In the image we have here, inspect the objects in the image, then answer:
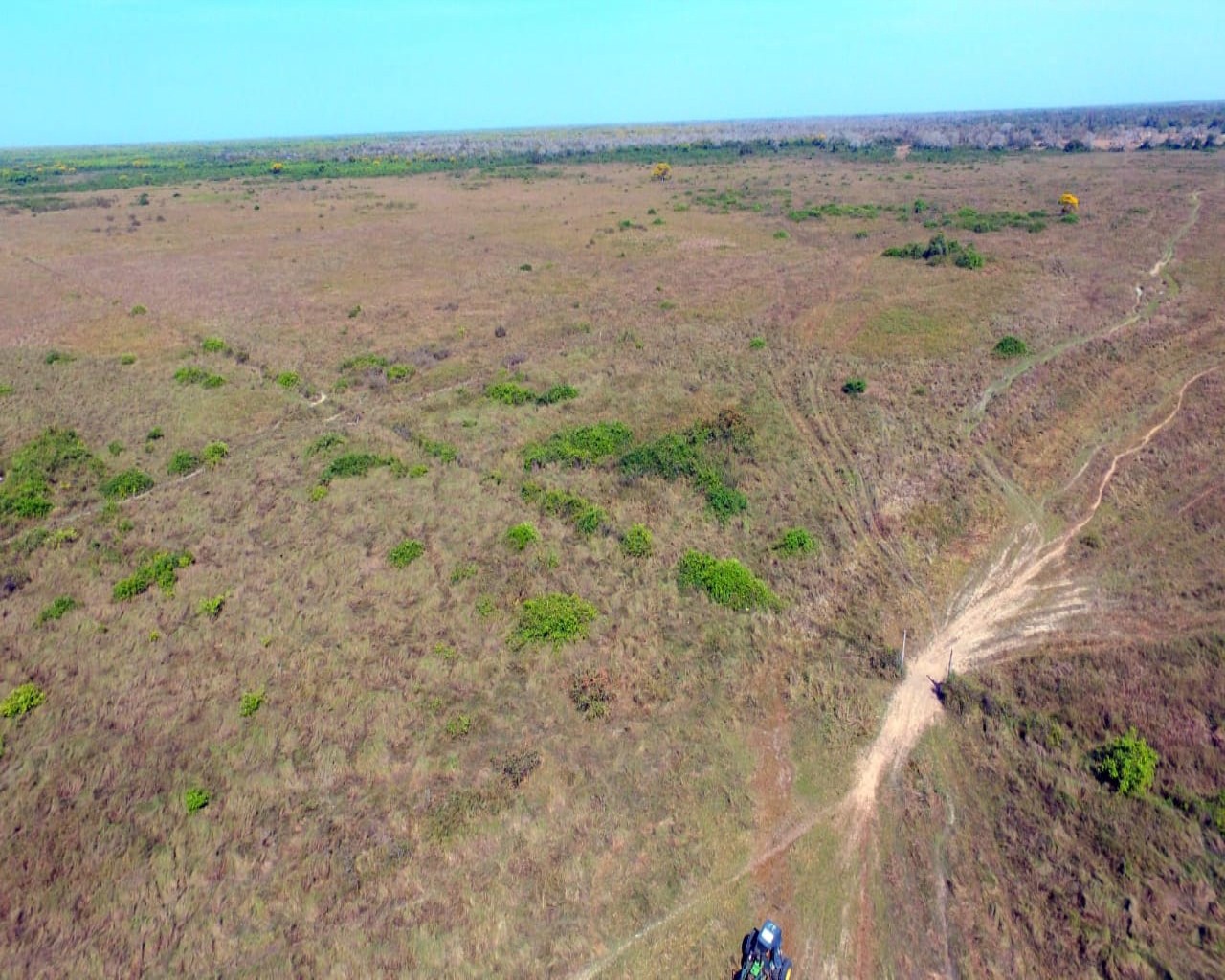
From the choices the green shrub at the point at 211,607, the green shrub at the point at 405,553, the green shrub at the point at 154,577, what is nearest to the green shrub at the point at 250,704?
the green shrub at the point at 211,607

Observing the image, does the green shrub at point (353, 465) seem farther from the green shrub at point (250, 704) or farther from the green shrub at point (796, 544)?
the green shrub at point (796, 544)

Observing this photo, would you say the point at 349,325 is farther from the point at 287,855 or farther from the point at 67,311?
the point at 287,855

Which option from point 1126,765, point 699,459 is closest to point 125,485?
point 699,459

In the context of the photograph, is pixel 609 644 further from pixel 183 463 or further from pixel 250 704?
pixel 183 463

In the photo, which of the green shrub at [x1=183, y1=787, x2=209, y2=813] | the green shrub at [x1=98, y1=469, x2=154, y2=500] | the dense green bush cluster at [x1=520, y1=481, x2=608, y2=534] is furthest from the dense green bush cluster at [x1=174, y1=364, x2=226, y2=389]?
the green shrub at [x1=183, y1=787, x2=209, y2=813]

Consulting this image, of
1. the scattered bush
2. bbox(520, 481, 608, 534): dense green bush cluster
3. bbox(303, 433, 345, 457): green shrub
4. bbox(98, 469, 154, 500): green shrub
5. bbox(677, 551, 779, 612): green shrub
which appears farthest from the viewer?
bbox(303, 433, 345, 457): green shrub

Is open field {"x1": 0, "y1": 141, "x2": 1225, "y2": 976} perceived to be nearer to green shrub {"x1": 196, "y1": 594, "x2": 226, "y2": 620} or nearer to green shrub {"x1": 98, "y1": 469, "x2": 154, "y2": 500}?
green shrub {"x1": 196, "y1": 594, "x2": 226, "y2": 620}

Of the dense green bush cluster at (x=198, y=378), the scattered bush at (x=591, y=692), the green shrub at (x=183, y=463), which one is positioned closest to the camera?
the scattered bush at (x=591, y=692)
